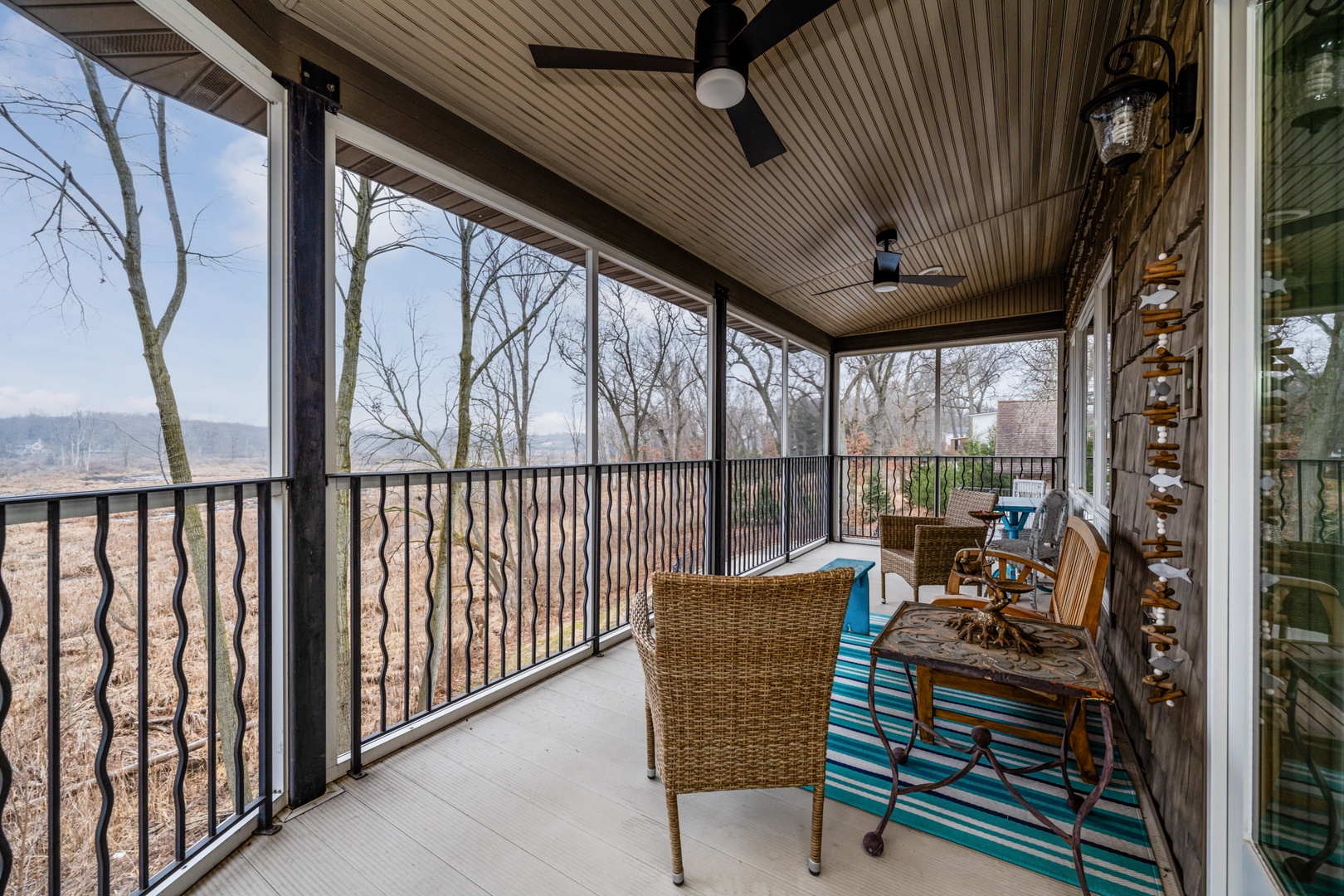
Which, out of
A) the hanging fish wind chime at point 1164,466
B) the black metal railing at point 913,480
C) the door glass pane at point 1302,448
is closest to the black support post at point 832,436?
the black metal railing at point 913,480

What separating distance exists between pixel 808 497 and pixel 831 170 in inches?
160

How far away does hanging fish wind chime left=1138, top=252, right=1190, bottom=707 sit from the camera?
4.98ft

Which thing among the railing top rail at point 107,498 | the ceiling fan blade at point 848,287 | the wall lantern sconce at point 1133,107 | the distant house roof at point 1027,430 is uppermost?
the ceiling fan blade at point 848,287

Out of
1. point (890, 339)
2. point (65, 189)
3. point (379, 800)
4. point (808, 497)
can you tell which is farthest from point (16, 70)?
point (890, 339)

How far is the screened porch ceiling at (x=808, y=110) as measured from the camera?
2160mm

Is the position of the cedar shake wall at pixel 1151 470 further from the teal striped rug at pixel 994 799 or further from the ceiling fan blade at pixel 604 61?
the ceiling fan blade at pixel 604 61

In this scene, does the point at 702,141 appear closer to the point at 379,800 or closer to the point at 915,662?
the point at 915,662

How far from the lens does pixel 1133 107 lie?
156 centimetres

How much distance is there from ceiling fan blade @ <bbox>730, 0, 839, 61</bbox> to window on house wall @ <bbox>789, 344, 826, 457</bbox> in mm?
4663

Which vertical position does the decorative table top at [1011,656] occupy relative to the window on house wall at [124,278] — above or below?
below

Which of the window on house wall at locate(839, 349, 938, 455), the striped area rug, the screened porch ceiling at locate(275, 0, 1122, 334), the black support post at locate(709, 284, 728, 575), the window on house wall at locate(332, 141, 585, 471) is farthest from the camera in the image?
the window on house wall at locate(839, 349, 938, 455)

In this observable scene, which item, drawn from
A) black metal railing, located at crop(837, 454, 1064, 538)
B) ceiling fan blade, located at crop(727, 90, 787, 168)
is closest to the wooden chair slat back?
ceiling fan blade, located at crop(727, 90, 787, 168)

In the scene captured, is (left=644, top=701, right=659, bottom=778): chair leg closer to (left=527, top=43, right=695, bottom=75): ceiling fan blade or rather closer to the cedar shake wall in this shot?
the cedar shake wall

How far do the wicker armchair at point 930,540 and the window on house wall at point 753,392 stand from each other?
1616mm
